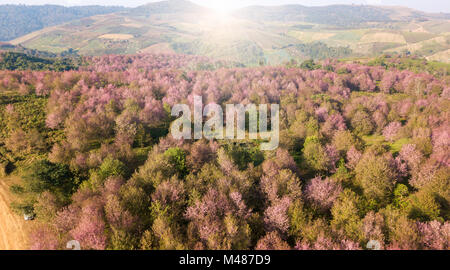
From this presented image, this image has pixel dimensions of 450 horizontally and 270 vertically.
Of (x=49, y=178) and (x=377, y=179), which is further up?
(x=49, y=178)

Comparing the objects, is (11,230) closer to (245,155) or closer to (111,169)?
(111,169)

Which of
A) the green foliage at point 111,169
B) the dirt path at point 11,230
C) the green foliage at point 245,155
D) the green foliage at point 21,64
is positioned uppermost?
the green foliage at point 21,64

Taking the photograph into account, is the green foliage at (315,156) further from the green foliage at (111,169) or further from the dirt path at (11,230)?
the dirt path at (11,230)

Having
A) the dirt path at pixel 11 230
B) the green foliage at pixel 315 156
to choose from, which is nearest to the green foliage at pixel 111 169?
the dirt path at pixel 11 230

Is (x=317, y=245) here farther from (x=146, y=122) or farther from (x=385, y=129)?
(x=385, y=129)

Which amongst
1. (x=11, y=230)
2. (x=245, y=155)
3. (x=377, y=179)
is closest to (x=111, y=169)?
(x=11, y=230)

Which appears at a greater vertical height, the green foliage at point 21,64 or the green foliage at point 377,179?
the green foliage at point 21,64

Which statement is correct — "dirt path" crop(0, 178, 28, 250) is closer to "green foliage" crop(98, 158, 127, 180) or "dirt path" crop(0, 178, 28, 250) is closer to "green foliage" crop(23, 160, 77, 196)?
"green foliage" crop(23, 160, 77, 196)

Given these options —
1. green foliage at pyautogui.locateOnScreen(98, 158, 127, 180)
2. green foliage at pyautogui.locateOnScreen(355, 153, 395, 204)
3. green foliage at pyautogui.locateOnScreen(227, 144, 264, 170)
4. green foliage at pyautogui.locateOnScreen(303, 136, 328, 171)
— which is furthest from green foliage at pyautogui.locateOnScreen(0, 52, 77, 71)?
green foliage at pyautogui.locateOnScreen(355, 153, 395, 204)
